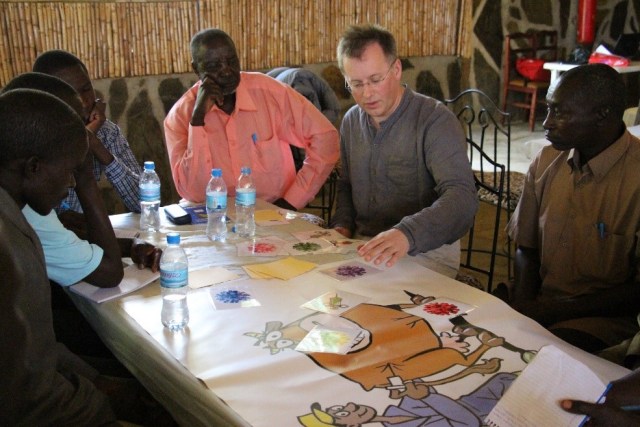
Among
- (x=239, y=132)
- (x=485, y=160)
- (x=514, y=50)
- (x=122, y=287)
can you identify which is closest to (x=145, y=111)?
(x=239, y=132)

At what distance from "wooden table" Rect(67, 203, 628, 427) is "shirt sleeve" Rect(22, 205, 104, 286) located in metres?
0.11

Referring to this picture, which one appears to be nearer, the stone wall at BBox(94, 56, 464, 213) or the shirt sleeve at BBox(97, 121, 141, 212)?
the shirt sleeve at BBox(97, 121, 141, 212)

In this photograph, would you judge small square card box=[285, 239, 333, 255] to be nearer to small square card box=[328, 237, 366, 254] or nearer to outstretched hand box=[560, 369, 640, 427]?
small square card box=[328, 237, 366, 254]

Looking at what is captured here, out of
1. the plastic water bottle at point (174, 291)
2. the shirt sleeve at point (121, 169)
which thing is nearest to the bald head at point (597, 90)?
the plastic water bottle at point (174, 291)

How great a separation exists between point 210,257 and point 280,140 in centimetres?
109

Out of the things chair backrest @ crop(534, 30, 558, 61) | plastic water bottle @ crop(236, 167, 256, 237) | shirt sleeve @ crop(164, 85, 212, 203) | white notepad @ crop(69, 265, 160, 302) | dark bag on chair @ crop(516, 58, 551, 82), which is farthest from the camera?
chair backrest @ crop(534, 30, 558, 61)

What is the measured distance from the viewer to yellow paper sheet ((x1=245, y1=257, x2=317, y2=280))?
2.06 metres

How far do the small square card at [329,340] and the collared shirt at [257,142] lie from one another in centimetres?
143

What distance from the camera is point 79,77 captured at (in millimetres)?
2705

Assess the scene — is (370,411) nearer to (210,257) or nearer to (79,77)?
(210,257)

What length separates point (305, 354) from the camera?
5.15 ft

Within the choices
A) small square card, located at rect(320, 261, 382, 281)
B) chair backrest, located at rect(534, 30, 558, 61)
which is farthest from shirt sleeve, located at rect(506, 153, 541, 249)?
chair backrest, located at rect(534, 30, 558, 61)

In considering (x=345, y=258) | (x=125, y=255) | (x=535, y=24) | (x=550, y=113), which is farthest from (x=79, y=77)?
(x=535, y=24)

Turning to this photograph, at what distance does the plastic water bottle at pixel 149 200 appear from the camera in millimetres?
2508
